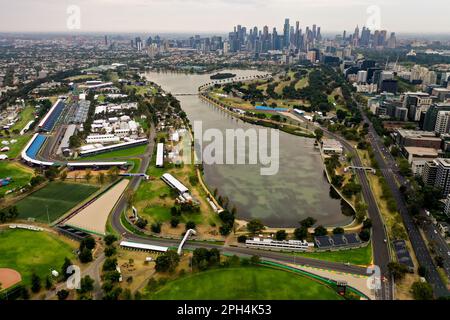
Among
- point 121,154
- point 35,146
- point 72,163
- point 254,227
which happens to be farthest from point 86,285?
point 35,146

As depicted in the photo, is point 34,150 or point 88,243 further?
point 34,150

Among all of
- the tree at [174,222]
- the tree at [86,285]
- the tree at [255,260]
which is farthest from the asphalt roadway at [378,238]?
the tree at [86,285]

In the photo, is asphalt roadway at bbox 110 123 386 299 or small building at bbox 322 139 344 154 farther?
small building at bbox 322 139 344 154

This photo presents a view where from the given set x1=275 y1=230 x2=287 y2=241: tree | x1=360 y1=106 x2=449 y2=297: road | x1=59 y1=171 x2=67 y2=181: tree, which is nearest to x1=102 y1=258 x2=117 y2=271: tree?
x1=275 y1=230 x2=287 y2=241: tree

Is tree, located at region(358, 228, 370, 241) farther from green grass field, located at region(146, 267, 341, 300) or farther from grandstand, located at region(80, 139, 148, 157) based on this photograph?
grandstand, located at region(80, 139, 148, 157)

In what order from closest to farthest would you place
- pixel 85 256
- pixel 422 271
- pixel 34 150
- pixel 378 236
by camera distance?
pixel 422 271 → pixel 85 256 → pixel 378 236 → pixel 34 150

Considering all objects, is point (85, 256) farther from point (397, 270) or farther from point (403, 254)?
point (403, 254)
